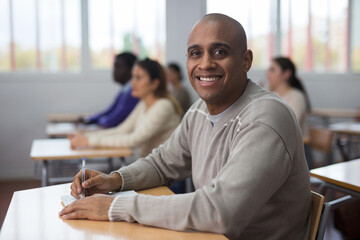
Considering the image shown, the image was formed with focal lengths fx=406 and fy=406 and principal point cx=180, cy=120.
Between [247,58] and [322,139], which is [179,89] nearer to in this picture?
[322,139]

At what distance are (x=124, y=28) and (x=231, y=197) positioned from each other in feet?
14.7

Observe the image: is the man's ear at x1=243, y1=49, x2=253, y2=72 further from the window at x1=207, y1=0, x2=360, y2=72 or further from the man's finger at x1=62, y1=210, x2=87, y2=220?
the window at x1=207, y1=0, x2=360, y2=72

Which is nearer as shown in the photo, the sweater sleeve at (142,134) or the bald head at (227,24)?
the bald head at (227,24)

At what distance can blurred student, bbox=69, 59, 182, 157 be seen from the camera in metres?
2.84

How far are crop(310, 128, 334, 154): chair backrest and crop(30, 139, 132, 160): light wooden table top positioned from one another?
1456 millimetres

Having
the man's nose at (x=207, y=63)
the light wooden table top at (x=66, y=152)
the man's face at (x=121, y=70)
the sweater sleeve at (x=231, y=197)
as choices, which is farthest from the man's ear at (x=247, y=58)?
the man's face at (x=121, y=70)

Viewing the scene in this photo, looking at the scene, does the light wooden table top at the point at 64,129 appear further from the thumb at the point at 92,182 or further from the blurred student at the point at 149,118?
the thumb at the point at 92,182

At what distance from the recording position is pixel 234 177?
111 centimetres

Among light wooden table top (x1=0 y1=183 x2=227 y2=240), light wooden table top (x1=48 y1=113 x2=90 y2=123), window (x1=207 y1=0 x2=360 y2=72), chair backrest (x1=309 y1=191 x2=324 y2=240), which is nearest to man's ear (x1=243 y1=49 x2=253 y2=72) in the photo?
chair backrest (x1=309 y1=191 x2=324 y2=240)

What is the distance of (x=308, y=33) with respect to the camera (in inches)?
222

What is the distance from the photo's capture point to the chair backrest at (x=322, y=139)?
3.01 metres

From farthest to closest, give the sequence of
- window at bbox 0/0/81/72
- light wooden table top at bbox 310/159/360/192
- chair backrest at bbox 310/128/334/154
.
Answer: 1. window at bbox 0/0/81/72
2. chair backrest at bbox 310/128/334/154
3. light wooden table top at bbox 310/159/360/192

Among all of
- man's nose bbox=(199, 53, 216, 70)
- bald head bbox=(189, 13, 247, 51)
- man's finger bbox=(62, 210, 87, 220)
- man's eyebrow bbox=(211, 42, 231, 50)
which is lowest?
man's finger bbox=(62, 210, 87, 220)

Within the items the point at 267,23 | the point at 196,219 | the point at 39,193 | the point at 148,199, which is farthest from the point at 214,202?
the point at 267,23
